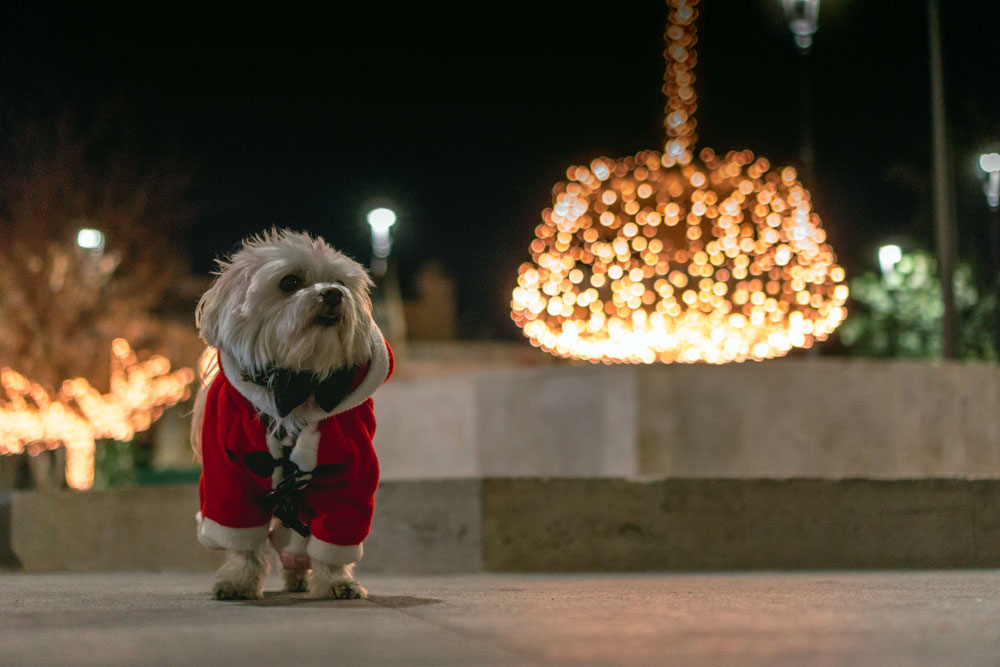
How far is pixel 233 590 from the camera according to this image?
620 centimetres

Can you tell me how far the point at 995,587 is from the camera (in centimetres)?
707

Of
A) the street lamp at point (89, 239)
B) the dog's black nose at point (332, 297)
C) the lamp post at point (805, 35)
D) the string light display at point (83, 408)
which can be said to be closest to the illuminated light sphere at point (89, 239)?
the street lamp at point (89, 239)

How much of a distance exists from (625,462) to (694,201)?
2.75 m

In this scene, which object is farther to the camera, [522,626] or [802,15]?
[802,15]

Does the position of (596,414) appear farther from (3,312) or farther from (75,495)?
(3,312)

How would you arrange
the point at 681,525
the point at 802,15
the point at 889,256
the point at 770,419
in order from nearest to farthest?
the point at 681,525 → the point at 770,419 → the point at 802,15 → the point at 889,256

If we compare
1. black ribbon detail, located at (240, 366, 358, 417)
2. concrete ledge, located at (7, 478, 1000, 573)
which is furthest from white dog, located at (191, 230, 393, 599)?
concrete ledge, located at (7, 478, 1000, 573)

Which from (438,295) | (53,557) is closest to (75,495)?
(53,557)

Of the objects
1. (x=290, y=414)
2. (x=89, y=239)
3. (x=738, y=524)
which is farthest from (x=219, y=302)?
(x=89, y=239)

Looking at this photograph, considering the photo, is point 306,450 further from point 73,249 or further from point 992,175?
point 73,249

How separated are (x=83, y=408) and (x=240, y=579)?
29.4 meters

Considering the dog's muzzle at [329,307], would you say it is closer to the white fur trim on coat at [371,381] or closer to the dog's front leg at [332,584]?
the white fur trim on coat at [371,381]

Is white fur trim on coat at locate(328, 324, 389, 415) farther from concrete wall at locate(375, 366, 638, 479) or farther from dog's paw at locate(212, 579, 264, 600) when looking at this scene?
concrete wall at locate(375, 366, 638, 479)

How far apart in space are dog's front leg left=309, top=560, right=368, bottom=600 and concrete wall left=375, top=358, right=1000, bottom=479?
6.63m
